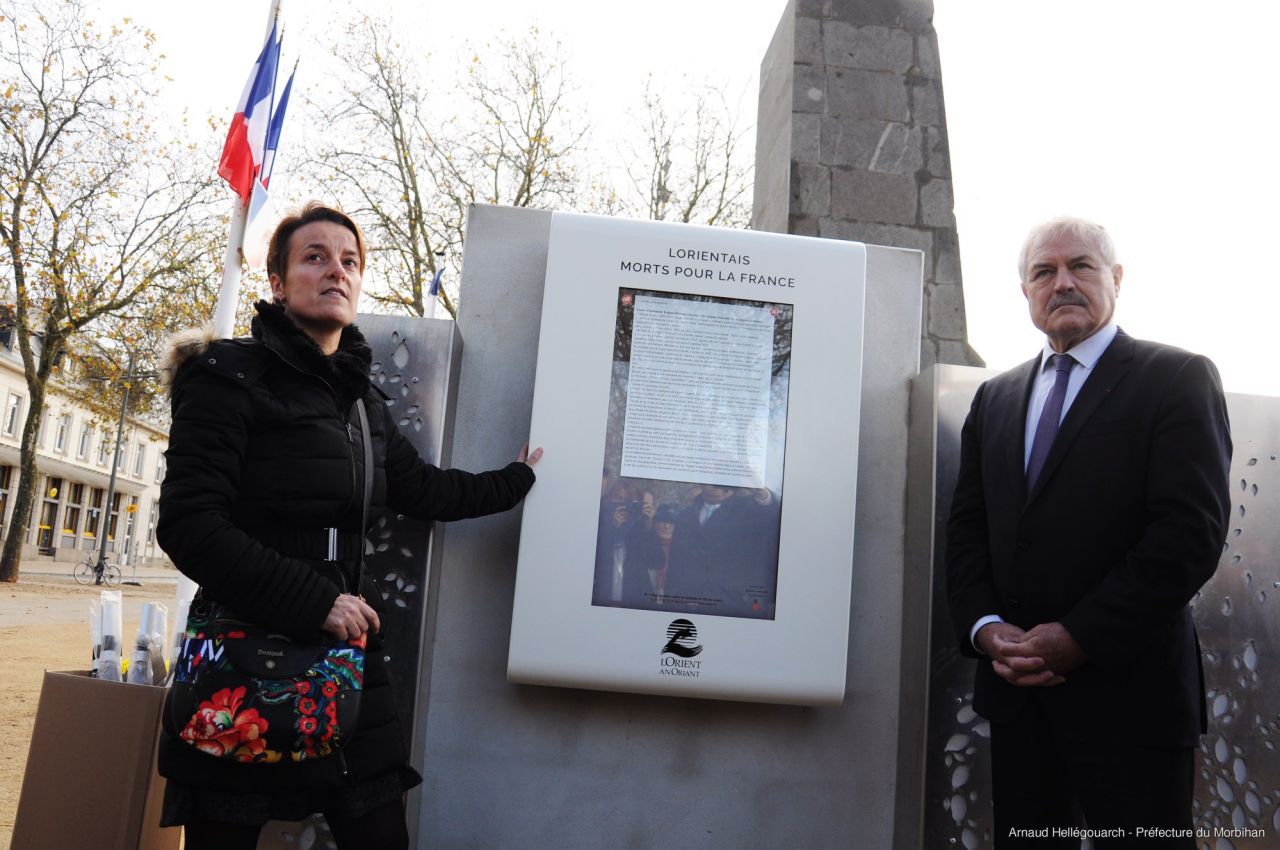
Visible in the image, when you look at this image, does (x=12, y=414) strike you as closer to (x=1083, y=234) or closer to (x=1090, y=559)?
(x=1083, y=234)

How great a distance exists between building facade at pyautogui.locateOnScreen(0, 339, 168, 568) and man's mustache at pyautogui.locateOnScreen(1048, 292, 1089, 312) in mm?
39763

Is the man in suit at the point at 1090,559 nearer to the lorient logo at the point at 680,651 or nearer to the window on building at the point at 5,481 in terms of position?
the lorient logo at the point at 680,651

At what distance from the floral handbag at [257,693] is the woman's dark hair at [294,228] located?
0.87m

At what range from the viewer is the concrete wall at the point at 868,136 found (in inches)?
223

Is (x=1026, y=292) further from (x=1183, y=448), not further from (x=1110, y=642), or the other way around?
(x=1110, y=642)

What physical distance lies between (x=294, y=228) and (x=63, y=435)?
5213 centimetres

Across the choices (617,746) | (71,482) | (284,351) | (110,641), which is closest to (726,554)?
(617,746)

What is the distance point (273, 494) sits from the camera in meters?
2.13

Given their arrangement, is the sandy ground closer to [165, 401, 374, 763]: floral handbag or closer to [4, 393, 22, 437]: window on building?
[165, 401, 374, 763]: floral handbag

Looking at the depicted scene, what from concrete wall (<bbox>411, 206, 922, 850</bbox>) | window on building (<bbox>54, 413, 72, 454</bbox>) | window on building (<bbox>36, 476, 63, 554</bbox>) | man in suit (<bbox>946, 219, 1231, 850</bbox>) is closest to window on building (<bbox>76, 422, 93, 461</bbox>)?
window on building (<bbox>54, 413, 72, 454</bbox>)

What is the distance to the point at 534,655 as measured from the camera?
9.39 feet

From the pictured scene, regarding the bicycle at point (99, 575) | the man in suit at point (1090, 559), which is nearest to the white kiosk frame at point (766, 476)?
the man in suit at point (1090, 559)

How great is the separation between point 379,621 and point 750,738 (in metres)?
1.35

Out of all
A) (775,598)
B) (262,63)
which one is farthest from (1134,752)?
(262,63)
